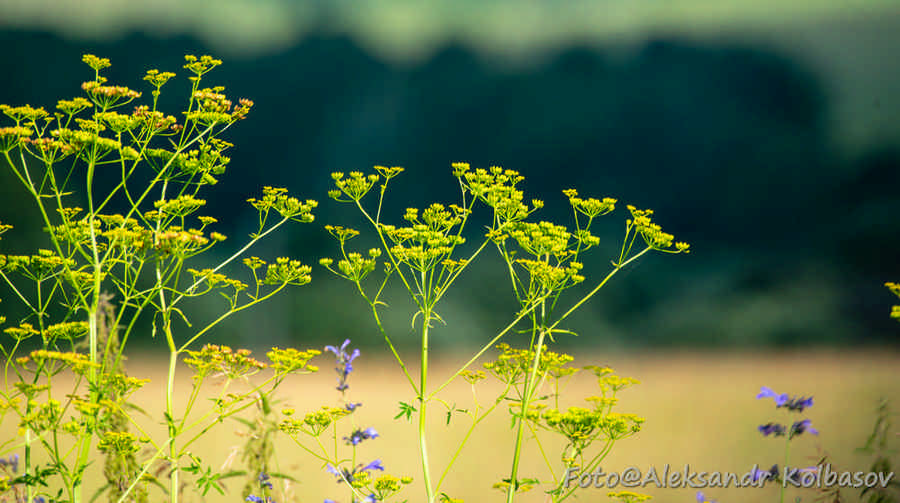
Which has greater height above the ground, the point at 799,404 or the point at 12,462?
the point at 799,404

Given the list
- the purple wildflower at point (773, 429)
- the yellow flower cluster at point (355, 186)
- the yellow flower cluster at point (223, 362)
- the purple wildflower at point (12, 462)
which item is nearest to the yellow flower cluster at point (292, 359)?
the yellow flower cluster at point (223, 362)

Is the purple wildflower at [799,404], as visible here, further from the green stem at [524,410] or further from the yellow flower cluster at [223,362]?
the yellow flower cluster at [223,362]

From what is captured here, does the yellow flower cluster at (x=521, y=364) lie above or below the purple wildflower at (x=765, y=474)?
above

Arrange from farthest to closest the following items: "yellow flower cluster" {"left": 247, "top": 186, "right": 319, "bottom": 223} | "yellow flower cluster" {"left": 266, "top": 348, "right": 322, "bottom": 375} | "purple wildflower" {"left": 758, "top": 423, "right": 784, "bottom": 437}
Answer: "yellow flower cluster" {"left": 247, "top": 186, "right": 319, "bottom": 223} < "yellow flower cluster" {"left": 266, "top": 348, "right": 322, "bottom": 375} < "purple wildflower" {"left": 758, "top": 423, "right": 784, "bottom": 437}

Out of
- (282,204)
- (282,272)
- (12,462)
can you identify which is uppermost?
(282,204)

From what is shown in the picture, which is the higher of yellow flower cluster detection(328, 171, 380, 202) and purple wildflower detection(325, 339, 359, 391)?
yellow flower cluster detection(328, 171, 380, 202)

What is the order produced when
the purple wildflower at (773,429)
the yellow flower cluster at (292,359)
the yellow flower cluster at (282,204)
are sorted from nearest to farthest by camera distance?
the purple wildflower at (773,429) < the yellow flower cluster at (292,359) < the yellow flower cluster at (282,204)

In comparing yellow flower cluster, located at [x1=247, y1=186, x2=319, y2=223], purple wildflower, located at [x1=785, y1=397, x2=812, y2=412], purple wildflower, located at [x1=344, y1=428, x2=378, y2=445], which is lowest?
purple wildflower, located at [x1=344, y1=428, x2=378, y2=445]

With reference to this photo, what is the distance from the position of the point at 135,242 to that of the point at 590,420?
1.20 meters

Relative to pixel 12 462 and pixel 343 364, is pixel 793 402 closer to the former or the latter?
pixel 343 364

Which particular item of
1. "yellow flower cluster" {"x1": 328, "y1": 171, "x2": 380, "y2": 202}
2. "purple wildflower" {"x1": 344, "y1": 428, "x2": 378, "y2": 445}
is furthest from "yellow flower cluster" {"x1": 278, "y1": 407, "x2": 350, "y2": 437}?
"yellow flower cluster" {"x1": 328, "y1": 171, "x2": 380, "y2": 202}

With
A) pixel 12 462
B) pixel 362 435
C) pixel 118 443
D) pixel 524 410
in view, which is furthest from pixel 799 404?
pixel 12 462

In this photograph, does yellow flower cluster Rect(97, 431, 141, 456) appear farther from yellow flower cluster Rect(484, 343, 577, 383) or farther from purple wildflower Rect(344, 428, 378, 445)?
yellow flower cluster Rect(484, 343, 577, 383)

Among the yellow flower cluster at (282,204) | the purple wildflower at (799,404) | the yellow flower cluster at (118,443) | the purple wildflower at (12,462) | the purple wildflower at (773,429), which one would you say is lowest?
the purple wildflower at (12,462)
